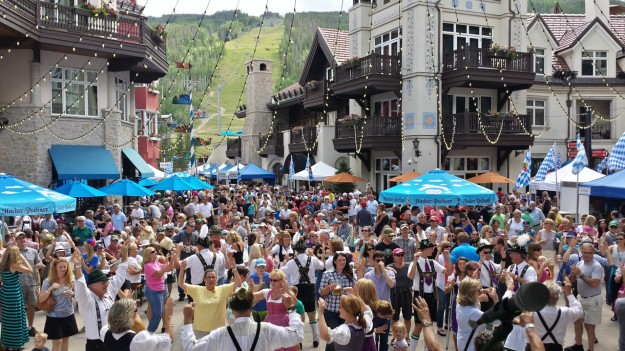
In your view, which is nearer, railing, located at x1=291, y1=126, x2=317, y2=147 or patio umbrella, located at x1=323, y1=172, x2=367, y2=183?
patio umbrella, located at x1=323, y1=172, x2=367, y2=183

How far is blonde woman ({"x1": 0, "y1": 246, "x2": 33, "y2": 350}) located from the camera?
821 cm

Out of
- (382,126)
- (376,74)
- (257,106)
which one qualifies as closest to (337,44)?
(376,74)

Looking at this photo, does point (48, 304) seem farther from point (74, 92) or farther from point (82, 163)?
point (74, 92)

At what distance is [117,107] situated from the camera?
23.3m

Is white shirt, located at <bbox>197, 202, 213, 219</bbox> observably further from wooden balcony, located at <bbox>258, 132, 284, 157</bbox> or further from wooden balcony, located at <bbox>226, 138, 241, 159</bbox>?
wooden balcony, located at <bbox>226, 138, 241, 159</bbox>

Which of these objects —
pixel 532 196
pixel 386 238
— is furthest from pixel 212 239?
pixel 532 196

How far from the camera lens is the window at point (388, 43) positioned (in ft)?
88.8

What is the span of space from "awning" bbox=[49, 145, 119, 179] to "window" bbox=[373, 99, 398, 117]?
42.8 feet

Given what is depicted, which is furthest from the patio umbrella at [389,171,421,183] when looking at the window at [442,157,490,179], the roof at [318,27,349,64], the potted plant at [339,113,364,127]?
the roof at [318,27,349,64]

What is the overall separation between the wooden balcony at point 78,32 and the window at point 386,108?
11.3 m

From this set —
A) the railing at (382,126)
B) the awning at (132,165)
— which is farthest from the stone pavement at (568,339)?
the railing at (382,126)

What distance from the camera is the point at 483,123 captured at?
2553 cm

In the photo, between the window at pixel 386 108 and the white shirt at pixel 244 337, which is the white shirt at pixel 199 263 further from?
the window at pixel 386 108

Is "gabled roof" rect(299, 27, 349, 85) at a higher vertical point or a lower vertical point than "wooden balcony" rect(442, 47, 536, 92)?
higher
